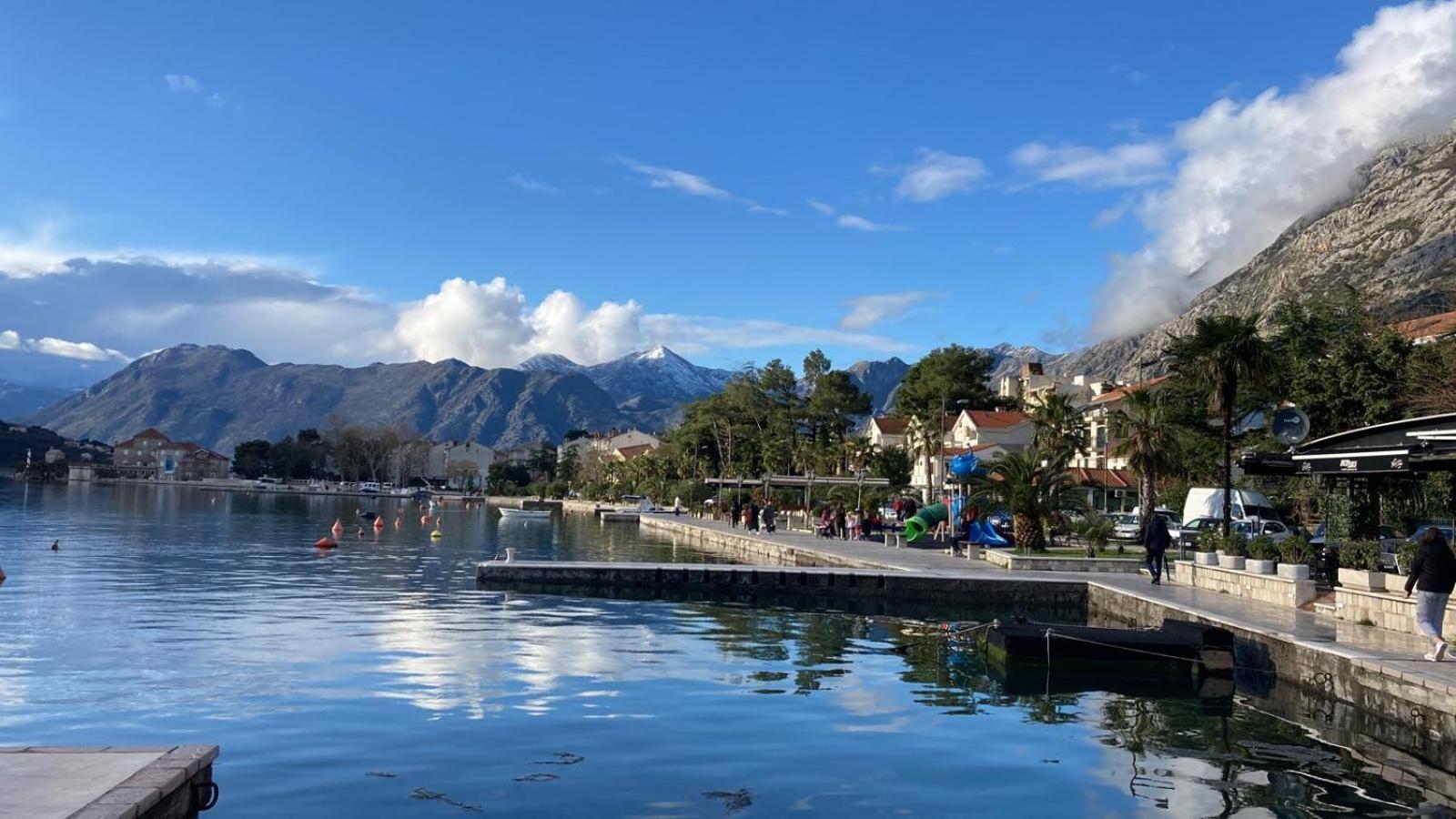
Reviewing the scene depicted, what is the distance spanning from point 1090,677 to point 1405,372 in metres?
33.3

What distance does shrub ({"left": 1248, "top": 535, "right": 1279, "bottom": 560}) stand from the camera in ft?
83.5

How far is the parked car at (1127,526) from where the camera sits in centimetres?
4834

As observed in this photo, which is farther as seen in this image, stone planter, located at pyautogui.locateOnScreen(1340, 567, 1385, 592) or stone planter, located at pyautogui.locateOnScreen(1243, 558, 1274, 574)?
stone planter, located at pyautogui.locateOnScreen(1243, 558, 1274, 574)

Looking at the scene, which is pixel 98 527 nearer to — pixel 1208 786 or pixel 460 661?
pixel 460 661

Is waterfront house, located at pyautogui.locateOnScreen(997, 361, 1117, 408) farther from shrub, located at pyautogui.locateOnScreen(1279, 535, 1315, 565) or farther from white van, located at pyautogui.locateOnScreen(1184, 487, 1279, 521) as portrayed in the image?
shrub, located at pyautogui.locateOnScreen(1279, 535, 1315, 565)

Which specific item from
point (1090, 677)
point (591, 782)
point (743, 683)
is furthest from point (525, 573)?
point (591, 782)

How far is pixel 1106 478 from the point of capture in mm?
75000

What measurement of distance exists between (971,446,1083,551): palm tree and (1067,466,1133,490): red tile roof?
106 feet

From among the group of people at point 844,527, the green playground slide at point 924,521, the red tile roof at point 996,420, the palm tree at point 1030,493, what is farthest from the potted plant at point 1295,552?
the red tile roof at point 996,420

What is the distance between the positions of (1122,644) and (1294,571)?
19.2ft

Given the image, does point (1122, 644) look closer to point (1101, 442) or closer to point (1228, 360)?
point (1228, 360)

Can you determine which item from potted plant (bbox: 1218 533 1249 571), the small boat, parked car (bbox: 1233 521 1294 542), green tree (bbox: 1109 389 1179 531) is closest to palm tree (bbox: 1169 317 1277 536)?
potted plant (bbox: 1218 533 1249 571)

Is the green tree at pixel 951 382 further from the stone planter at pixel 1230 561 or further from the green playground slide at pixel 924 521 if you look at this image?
the stone planter at pixel 1230 561

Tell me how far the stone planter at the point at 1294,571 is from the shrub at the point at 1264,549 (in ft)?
6.75
